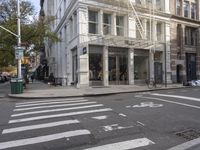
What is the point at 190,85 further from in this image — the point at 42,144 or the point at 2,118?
the point at 42,144

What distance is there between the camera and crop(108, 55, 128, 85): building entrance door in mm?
30569

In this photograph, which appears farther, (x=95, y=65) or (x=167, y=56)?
(x=167, y=56)

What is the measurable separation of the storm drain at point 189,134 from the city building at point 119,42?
19.1 m

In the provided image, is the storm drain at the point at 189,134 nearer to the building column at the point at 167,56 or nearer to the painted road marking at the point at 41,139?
the painted road marking at the point at 41,139

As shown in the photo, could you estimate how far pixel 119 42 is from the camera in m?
30.5

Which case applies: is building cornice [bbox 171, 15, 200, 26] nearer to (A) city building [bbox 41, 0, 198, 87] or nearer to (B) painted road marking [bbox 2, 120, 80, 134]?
(A) city building [bbox 41, 0, 198, 87]

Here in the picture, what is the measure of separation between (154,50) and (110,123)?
24.4 metres

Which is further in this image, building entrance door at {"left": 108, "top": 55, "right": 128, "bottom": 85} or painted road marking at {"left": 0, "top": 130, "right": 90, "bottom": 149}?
building entrance door at {"left": 108, "top": 55, "right": 128, "bottom": 85}

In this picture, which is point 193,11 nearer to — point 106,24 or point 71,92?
point 106,24

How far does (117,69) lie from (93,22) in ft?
16.8

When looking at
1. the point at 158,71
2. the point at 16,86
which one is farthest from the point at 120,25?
the point at 16,86

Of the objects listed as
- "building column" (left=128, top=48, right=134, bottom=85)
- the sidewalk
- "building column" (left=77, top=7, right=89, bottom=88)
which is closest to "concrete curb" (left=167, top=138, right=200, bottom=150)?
the sidewalk

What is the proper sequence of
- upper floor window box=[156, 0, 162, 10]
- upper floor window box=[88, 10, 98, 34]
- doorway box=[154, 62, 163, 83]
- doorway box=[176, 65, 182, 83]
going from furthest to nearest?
doorway box=[176, 65, 182, 83] → upper floor window box=[156, 0, 162, 10] → doorway box=[154, 62, 163, 83] → upper floor window box=[88, 10, 98, 34]

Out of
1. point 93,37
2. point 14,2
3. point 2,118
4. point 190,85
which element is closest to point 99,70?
point 93,37
